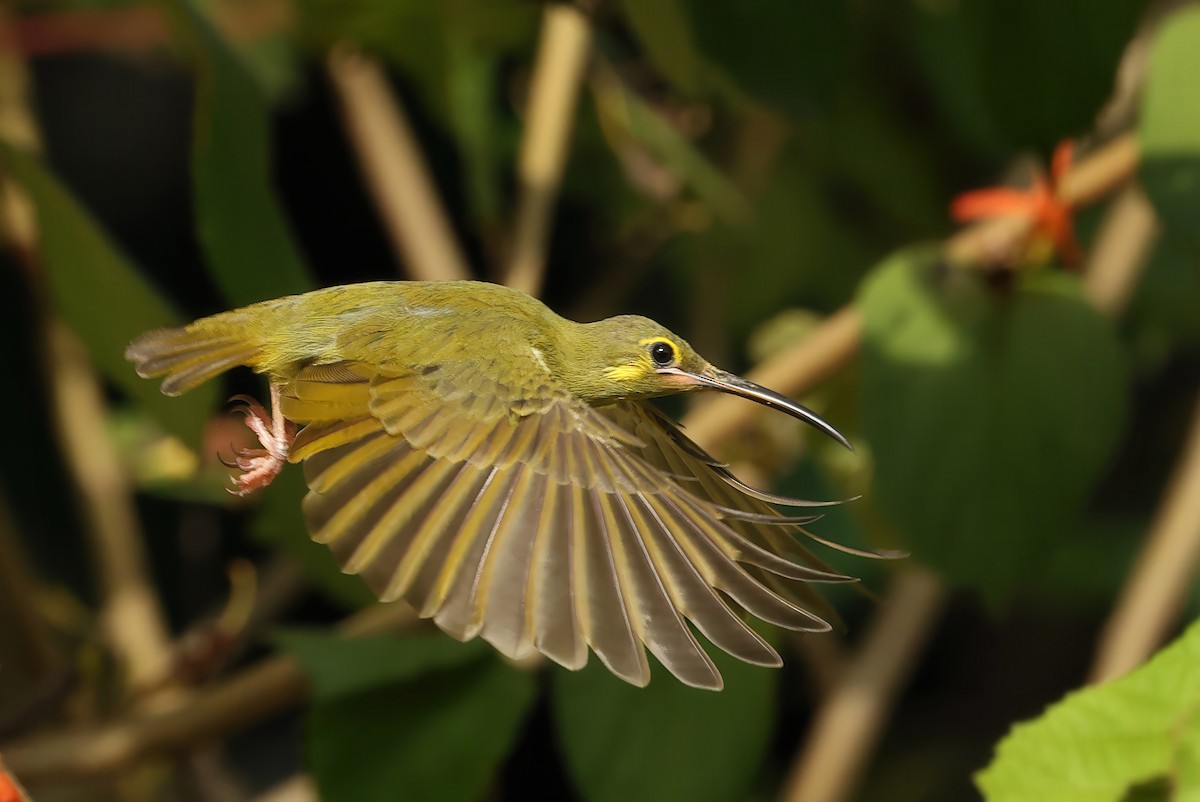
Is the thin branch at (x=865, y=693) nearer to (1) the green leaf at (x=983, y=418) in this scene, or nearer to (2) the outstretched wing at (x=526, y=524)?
(1) the green leaf at (x=983, y=418)

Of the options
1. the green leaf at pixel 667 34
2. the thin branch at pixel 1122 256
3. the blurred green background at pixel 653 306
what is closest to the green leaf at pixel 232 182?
the blurred green background at pixel 653 306

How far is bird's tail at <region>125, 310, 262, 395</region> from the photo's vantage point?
0.85 meters

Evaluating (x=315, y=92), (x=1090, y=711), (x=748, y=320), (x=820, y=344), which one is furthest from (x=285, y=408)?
(x=315, y=92)

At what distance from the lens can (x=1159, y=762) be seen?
23.8 inches

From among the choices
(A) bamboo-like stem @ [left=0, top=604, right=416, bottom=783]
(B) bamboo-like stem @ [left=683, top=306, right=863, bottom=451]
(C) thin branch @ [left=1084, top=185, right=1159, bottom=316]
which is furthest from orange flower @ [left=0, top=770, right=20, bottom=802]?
(C) thin branch @ [left=1084, top=185, right=1159, bottom=316]

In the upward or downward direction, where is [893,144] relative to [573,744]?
upward

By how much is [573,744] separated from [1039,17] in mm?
558

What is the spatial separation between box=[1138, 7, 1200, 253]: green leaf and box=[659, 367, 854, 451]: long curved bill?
0.77 feet

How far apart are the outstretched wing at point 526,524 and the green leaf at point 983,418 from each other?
0.16 m

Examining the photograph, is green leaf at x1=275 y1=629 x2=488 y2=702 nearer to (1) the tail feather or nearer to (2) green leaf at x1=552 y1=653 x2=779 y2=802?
(2) green leaf at x1=552 y1=653 x2=779 y2=802

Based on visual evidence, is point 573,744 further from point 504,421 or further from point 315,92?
point 315,92

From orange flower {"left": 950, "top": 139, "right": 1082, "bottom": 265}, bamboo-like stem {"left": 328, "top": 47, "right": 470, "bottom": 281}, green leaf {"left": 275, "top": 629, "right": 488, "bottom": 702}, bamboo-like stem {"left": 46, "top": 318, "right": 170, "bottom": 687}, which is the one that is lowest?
green leaf {"left": 275, "top": 629, "right": 488, "bottom": 702}

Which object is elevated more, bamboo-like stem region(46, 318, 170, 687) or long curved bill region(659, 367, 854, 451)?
bamboo-like stem region(46, 318, 170, 687)

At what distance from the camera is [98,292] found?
914mm
